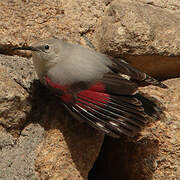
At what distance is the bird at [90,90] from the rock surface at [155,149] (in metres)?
0.16

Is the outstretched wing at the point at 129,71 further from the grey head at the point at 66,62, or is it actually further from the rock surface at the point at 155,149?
the rock surface at the point at 155,149

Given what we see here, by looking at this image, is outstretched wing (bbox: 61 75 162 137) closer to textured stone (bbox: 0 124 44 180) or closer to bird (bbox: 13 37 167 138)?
bird (bbox: 13 37 167 138)

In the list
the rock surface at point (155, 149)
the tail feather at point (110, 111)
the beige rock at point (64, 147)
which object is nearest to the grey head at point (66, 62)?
the tail feather at point (110, 111)

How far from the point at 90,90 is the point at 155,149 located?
0.62 meters

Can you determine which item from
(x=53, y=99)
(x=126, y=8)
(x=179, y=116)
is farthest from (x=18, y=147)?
(x=126, y=8)

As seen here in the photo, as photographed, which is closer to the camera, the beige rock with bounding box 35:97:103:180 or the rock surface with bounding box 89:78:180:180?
the beige rock with bounding box 35:97:103:180

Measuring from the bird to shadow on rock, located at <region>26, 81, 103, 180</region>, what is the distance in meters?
0.11

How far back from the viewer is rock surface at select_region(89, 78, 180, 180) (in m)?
2.10

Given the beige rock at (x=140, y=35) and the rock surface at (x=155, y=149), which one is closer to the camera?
the rock surface at (x=155, y=149)

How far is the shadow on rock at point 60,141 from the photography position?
195 cm

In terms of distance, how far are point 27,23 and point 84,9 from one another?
50 cm

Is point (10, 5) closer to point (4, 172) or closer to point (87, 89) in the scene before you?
point (87, 89)

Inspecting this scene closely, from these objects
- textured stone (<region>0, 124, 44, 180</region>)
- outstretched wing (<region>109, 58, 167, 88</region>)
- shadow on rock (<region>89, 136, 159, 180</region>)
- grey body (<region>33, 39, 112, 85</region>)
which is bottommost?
shadow on rock (<region>89, 136, 159, 180</region>)

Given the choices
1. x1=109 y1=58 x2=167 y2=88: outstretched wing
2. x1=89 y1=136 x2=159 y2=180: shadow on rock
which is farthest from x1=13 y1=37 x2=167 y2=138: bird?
x1=89 y1=136 x2=159 y2=180: shadow on rock
